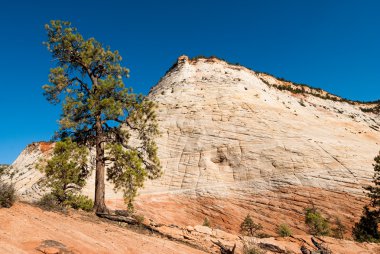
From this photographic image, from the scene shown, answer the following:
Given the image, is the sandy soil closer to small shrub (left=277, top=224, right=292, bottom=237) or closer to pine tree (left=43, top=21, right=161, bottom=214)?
pine tree (left=43, top=21, right=161, bottom=214)

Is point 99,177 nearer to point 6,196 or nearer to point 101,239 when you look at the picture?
point 6,196

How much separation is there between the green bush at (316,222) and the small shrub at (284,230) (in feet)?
4.80

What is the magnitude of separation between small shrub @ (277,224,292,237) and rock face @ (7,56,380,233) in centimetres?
112

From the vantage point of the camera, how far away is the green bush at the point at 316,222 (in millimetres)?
19859

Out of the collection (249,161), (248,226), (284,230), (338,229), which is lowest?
(248,226)

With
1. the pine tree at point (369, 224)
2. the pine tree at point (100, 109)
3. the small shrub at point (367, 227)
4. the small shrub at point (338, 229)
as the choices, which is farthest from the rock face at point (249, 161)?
the pine tree at point (100, 109)

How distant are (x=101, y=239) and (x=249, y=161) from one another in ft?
68.1

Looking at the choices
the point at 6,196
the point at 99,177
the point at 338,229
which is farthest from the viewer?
the point at 338,229

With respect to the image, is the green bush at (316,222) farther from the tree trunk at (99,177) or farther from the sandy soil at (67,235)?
the tree trunk at (99,177)

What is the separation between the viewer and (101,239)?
9398 millimetres

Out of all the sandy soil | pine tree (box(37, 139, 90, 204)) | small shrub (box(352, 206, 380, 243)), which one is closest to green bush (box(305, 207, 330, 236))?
small shrub (box(352, 206, 380, 243))

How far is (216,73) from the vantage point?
47.7 meters

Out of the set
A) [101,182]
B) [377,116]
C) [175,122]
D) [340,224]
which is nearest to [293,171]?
[340,224]

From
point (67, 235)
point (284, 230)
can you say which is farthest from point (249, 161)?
point (67, 235)
